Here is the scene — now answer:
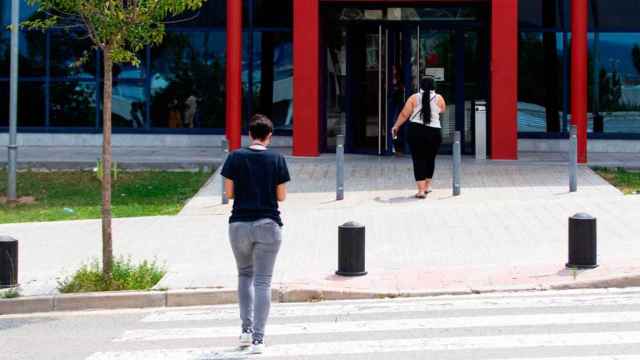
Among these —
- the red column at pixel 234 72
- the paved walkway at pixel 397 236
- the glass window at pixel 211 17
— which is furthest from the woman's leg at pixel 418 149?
the glass window at pixel 211 17

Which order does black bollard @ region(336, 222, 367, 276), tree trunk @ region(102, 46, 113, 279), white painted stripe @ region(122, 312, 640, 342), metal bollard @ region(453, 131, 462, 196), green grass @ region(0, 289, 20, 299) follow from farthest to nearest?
metal bollard @ region(453, 131, 462, 196)
black bollard @ region(336, 222, 367, 276)
tree trunk @ region(102, 46, 113, 279)
green grass @ region(0, 289, 20, 299)
white painted stripe @ region(122, 312, 640, 342)

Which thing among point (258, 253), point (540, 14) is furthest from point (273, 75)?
point (258, 253)

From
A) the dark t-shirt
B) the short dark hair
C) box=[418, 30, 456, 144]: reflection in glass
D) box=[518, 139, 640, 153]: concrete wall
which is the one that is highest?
box=[418, 30, 456, 144]: reflection in glass

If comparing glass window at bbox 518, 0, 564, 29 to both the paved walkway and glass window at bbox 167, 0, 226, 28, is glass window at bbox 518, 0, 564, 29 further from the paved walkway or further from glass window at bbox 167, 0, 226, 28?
glass window at bbox 167, 0, 226, 28

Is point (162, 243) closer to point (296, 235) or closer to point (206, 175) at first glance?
point (296, 235)

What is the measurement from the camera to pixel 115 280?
1183cm

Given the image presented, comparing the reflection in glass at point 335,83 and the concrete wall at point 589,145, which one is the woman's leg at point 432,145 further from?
the concrete wall at point 589,145

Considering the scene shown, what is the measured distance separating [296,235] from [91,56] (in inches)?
509

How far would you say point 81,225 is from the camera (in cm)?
1652

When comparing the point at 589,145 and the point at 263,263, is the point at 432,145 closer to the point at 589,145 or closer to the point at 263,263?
the point at 589,145

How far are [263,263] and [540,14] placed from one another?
1790 cm

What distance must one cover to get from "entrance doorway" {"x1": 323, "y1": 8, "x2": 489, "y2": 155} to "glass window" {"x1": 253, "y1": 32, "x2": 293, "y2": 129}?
1.47 metres

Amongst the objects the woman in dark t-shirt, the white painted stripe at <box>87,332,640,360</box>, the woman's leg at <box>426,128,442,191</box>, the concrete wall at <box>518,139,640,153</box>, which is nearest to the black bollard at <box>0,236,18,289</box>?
the white painted stripe at <box>87,332,640,360</box>

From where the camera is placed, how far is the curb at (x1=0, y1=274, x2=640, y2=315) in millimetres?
11414
